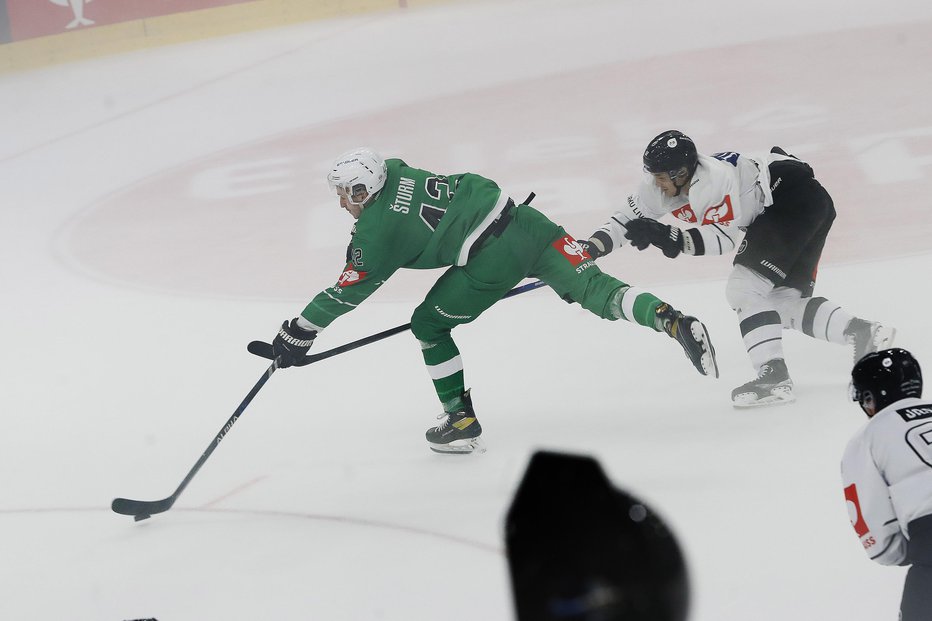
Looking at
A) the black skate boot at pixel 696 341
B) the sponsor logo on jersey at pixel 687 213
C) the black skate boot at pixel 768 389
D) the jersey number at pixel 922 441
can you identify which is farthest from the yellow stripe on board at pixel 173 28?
the jersey number at pixel 922 441

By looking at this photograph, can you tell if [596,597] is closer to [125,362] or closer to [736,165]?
[736,165]

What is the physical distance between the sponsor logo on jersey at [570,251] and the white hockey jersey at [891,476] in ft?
6.82

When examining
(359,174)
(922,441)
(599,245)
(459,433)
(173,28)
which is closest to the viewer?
(922,441)

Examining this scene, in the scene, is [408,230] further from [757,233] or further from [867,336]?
[867,336]

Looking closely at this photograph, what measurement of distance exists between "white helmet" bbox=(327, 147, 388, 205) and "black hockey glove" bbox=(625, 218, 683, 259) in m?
0.95

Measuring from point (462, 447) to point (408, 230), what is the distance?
32.4 inches

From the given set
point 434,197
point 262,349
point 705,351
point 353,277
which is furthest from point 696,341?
point 262,349

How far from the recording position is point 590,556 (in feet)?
10.3

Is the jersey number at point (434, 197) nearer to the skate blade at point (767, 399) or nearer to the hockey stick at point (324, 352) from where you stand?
the hockey stick at point (324, 352)

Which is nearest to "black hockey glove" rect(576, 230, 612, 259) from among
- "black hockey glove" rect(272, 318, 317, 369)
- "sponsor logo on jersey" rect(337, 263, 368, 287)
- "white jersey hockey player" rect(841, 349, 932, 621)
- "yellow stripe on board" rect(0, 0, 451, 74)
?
"sponsor logo on jersey" rect(337, 263, 368, 287)

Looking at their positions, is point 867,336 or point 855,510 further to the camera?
point 867,336

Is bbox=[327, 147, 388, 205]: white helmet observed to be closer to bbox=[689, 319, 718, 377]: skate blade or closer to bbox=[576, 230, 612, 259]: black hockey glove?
bbox=[576, 230, 612, 259]: black hockey glove

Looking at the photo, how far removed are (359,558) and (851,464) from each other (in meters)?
1.76

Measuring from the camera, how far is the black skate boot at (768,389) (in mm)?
3996
